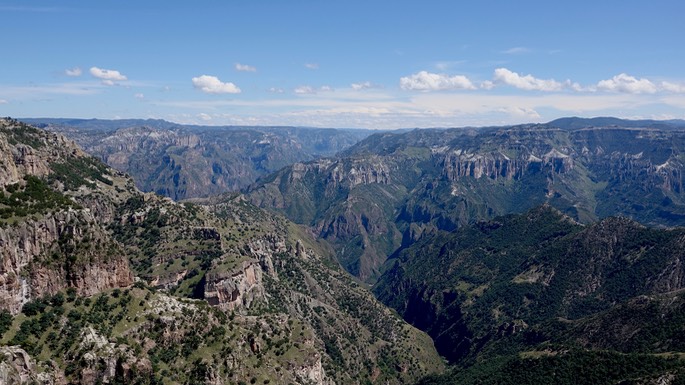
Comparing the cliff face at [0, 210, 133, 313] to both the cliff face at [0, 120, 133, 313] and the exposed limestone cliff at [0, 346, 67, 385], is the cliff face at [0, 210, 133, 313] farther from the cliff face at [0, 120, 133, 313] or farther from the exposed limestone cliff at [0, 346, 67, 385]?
the exposed limestone cliff at [0, 346, 67, 385]

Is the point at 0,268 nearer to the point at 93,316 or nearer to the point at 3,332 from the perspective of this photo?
the point at 3,332

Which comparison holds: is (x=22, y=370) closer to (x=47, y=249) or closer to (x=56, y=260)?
(x=56, y=260)

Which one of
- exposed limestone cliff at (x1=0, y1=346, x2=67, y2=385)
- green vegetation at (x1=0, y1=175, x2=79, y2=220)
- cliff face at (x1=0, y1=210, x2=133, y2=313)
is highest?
green vegetation at (x1=0, y1=175, x2=79, y2=220)

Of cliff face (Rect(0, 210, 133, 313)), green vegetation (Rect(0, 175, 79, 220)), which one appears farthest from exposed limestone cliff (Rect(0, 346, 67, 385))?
green vegetation (Rect(0, 175, 79, 220))

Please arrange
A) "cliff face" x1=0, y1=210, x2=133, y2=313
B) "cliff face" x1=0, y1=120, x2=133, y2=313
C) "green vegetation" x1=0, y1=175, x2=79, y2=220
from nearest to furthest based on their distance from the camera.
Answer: "cliff face" x1=0, y1=210, x2=133, y2=313 < "cliff face" x1=0, y1=120, x2=133, y2=313 < "green vegetation" x1=0, y1=175, x2=79, y2=220

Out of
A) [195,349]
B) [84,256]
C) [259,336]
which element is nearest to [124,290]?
[84,256]

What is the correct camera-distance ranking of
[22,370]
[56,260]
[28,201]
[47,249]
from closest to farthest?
[22,370] → [47,249] → [56,260] → [28,201]

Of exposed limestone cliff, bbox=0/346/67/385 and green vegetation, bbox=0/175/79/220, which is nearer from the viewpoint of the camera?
exposed limestone cliff, bbox=0/346/67/385

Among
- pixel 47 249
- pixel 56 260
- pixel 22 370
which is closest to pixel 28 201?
pixel 47 249

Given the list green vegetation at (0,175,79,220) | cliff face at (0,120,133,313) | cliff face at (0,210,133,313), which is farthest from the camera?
green vegetation at (0,175,79,220)

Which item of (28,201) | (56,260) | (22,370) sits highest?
(28,201)

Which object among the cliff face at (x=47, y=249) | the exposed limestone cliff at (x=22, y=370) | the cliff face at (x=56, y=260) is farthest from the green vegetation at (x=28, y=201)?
the exposed limestone cliff at (x=22, y=370)
